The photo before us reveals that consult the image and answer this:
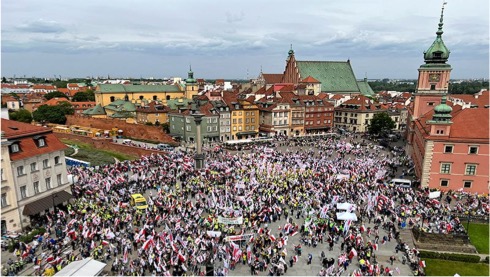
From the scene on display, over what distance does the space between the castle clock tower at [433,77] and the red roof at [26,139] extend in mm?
56748

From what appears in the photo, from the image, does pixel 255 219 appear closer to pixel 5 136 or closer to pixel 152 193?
pixel 152 193

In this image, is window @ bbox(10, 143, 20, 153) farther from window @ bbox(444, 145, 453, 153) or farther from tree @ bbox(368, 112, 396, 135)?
tree @ bbox(368, 112, 396, 135)

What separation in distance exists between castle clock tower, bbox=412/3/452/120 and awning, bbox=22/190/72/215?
184ft

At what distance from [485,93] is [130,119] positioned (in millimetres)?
85331

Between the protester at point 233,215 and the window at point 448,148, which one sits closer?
the protester at point 233,215

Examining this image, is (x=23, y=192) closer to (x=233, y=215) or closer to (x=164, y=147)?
(x=233, y=215)

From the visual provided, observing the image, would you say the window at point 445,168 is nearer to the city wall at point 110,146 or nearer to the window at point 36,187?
the window at point 36,187

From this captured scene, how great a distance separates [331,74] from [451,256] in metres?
98.2

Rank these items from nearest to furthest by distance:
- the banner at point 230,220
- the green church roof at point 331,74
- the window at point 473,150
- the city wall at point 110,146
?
the banner at point 230,220
the window at point 473,150
the city wall at point 110,146
the green church roof at point 331,74

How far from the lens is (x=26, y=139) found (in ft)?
112

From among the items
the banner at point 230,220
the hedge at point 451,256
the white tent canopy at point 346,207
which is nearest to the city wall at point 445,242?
the hedge at point 451,256

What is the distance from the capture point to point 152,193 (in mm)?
41219

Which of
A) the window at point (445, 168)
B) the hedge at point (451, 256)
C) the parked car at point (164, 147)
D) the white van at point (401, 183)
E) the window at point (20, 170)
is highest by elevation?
the window at point (20, 170)

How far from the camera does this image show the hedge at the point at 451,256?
27.7 meters
